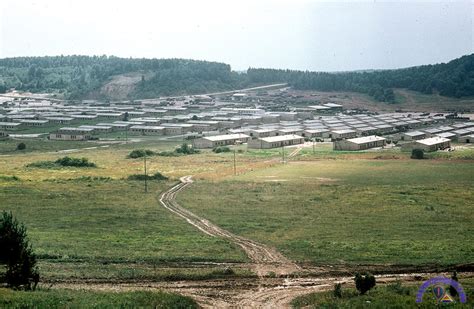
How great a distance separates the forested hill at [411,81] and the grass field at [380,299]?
143 metres

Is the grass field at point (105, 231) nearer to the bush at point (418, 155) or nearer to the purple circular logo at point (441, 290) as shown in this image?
the purple circular logo at point (441, 290)

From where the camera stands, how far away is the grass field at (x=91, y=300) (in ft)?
64.4

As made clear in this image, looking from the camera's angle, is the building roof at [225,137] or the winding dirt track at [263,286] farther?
the building roof at [225,137]

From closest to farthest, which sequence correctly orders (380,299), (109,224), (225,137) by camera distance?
(380,299)
(109,224)
(225,137)

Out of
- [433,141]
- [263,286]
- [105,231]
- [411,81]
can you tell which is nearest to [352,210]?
[105,231]

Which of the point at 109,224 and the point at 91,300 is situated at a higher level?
the point at 91,300

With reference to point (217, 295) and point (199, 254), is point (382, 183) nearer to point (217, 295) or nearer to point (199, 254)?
point (199, 254)

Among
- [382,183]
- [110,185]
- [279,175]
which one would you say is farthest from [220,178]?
[382,183]

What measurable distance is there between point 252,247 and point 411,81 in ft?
498

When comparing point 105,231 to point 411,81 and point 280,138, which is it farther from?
point 411,81

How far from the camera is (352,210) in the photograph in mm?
40250

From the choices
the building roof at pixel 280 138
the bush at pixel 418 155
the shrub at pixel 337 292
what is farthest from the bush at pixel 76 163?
the shrub at pixel 337 292

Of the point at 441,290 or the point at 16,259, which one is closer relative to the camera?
the point at 441,290

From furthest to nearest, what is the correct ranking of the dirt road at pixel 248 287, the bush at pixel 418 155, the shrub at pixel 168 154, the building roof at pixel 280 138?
the building roof at pixel 280 138 < the shrub at pixel 168 154 < the bush at pixel 418 155 < the dirt road at pixel 248 287
